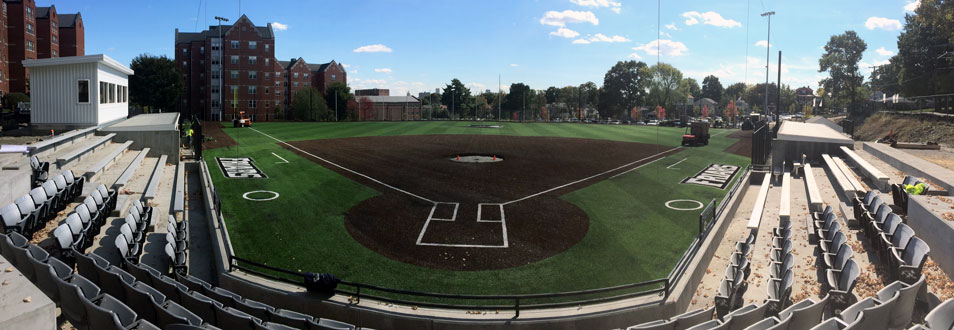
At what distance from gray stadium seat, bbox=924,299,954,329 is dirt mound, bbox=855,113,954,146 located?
33.2 m

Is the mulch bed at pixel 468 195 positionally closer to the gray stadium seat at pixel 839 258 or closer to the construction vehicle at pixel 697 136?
the construction vehicle at pixel 697 136

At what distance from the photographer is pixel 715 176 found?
104ft

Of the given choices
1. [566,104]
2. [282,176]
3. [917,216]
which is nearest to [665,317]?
[917,216]

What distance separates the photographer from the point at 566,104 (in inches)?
5792

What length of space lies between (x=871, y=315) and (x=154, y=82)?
101 m

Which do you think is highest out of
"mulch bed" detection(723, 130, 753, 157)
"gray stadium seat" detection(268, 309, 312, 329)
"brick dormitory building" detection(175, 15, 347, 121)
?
"brick dormitory building" detection(175, 15, 347, 121)

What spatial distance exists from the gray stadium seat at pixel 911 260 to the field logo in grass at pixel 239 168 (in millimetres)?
24687

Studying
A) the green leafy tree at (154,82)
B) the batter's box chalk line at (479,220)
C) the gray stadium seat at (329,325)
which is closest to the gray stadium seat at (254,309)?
the gray stadium seat at (329,325)

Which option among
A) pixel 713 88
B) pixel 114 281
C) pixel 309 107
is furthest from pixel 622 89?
pixel 114 281

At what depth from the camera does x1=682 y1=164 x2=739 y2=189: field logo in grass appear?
1145 inches

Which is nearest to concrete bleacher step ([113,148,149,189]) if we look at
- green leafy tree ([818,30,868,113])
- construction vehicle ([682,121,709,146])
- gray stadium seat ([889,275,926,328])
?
gray stadium seat ([889,275,926,328])

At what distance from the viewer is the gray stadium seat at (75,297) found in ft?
26.5

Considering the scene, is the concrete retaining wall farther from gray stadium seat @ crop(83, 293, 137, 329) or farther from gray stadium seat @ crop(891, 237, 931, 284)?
Answer: gray stadium seat @ crop(83, 293, 137, 329)

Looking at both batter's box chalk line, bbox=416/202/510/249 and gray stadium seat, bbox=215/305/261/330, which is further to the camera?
batter's box chalk line, bbox=416/202/510/249
